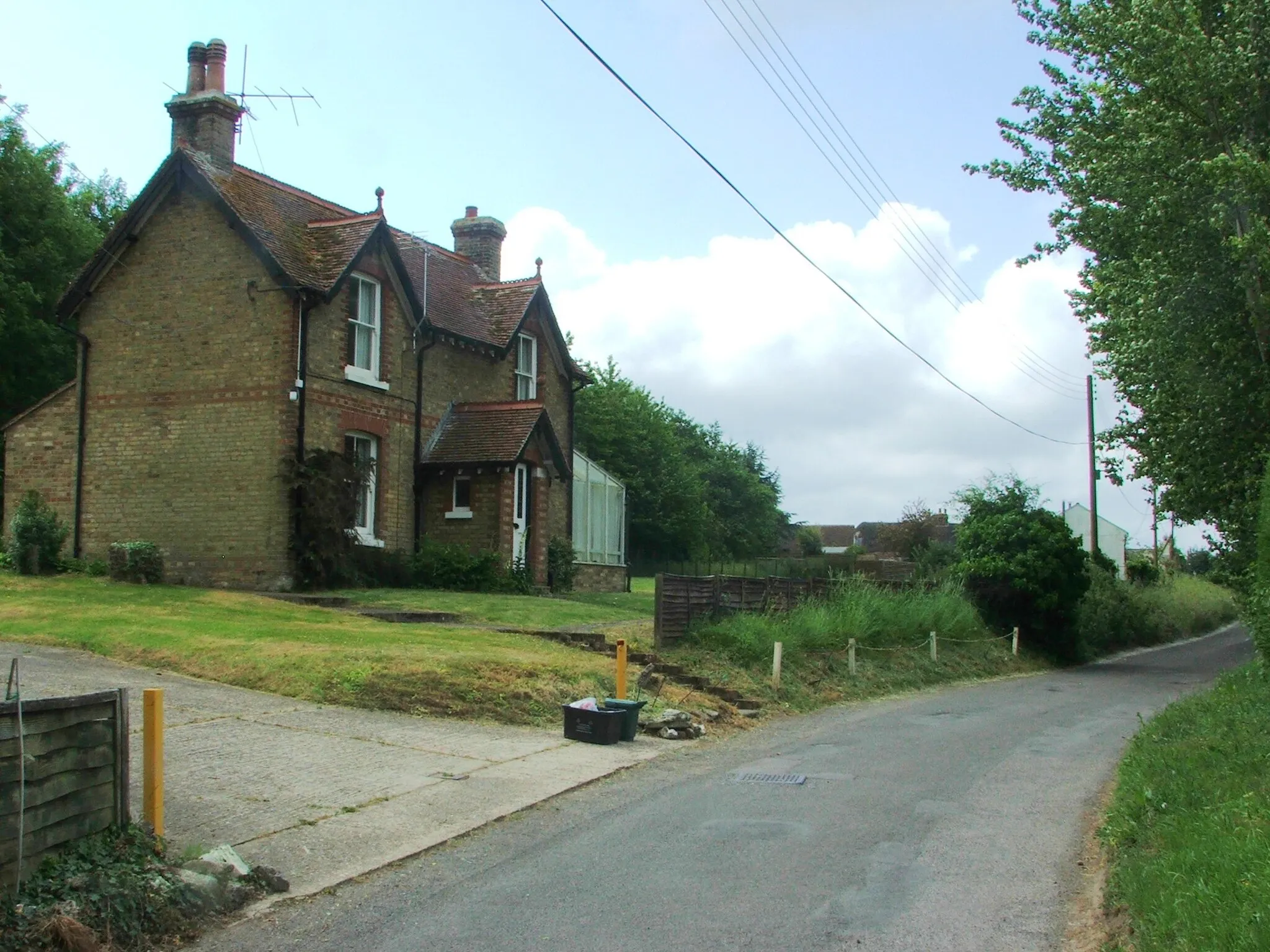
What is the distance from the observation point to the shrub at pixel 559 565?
2992 cm

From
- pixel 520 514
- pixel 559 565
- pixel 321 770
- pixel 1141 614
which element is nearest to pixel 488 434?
pixel 520 514

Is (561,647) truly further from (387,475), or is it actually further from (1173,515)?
(1173,515)

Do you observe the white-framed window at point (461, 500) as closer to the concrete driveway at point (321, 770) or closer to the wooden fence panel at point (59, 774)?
the concrete driveway at point (321, 770)

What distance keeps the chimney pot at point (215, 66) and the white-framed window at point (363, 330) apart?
500cm

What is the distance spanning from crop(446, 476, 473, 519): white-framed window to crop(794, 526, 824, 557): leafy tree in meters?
56.1

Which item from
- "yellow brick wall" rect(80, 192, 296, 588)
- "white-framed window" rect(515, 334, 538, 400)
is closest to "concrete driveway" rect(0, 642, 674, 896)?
"yellow brick wall" rect(80, 192, 296, 588)

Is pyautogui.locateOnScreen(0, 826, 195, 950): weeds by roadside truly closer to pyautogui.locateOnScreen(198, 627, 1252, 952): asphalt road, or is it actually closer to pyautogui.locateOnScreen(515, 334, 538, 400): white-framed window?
pyautogui.locateOnScreen(198, 627, 1252, 952): asphalt road

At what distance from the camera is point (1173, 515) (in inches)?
893

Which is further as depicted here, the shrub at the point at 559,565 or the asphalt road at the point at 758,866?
the shrub at the point at 559,565

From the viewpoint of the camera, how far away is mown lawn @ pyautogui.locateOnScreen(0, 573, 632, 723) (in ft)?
44.5

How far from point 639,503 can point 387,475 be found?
35297 millimetres

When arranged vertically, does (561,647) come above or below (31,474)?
below

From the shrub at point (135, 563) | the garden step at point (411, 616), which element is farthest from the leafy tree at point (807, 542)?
the garden step at point (411, 616)

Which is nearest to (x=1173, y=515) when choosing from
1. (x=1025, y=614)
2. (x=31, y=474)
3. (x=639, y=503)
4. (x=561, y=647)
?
(x=1025, y=614)
